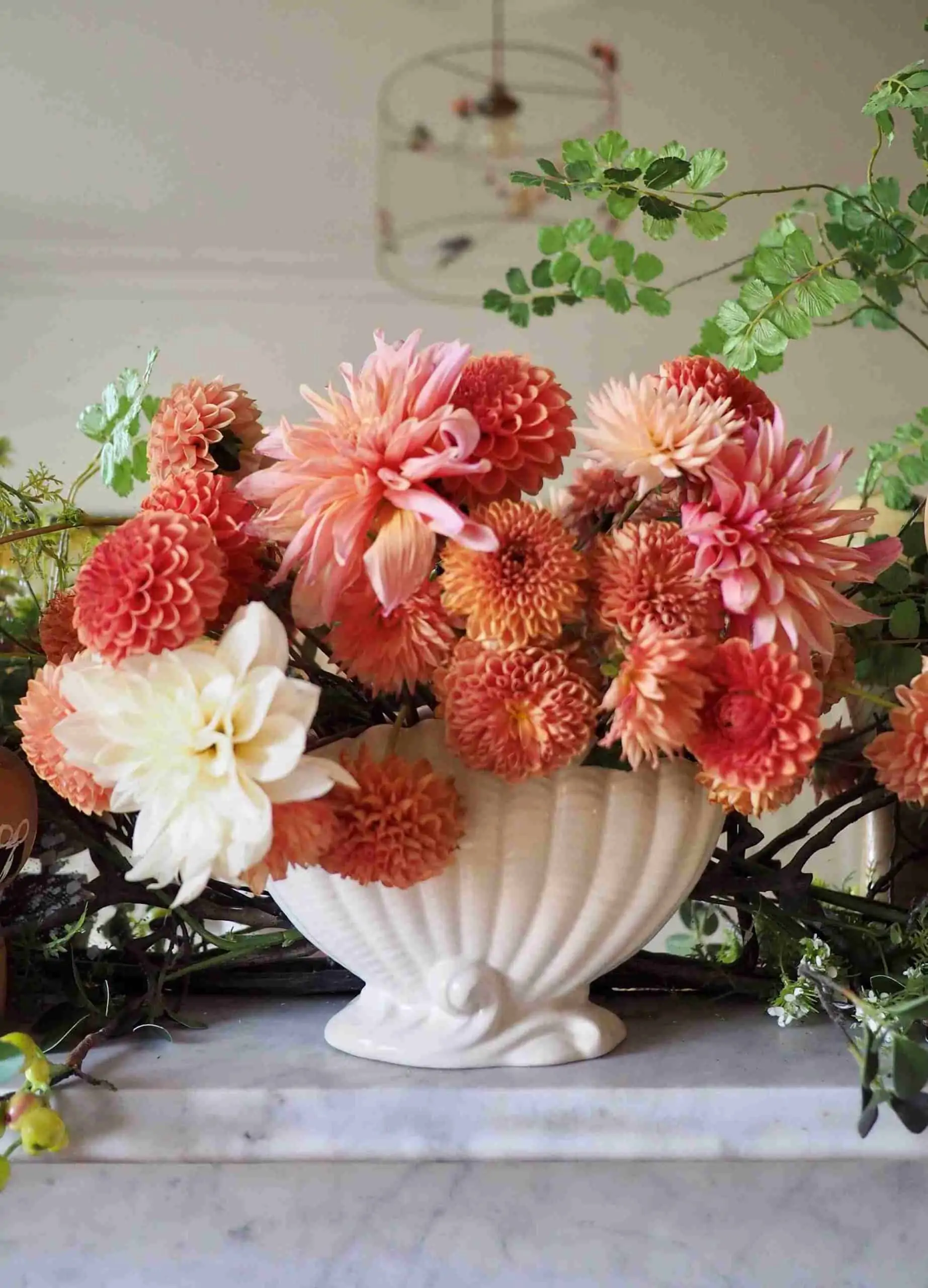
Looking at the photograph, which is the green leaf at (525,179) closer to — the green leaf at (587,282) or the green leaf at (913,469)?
the green leaf at (587,282)

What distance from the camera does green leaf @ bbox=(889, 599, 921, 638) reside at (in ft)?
1.59

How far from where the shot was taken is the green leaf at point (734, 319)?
49cm

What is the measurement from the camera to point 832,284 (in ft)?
1.57

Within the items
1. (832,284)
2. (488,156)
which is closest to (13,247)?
(488,156)

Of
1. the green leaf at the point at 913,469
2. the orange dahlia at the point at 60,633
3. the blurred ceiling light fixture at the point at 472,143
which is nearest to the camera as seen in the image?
the orange dahlia at the point at 60,633

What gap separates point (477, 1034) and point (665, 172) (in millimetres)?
381

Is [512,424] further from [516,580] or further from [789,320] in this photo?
[789,320]

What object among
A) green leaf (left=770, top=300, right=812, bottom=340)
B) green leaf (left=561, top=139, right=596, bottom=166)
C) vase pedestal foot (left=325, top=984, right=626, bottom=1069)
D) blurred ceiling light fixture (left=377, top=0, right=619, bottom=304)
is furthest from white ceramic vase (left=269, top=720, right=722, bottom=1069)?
blurred ceiling light fixture (left=377, top=0, right=619, bottom=304)

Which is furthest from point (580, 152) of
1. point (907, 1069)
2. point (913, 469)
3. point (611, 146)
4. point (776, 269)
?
point (907, 1069)

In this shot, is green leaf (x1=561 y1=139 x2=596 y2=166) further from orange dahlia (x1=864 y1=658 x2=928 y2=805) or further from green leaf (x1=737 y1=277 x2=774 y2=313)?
orange dahlia (x1=864 y1=658 x2=928 y2=805)

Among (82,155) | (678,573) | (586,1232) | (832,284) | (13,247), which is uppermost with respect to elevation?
(82,155)

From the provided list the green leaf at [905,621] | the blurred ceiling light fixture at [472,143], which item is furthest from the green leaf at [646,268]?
the blurred ceiling light fixture at [472,143]

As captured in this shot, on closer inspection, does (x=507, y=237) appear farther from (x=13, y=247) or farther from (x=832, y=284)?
(x=832, y=284)

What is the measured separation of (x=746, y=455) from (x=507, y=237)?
0.90 metres
